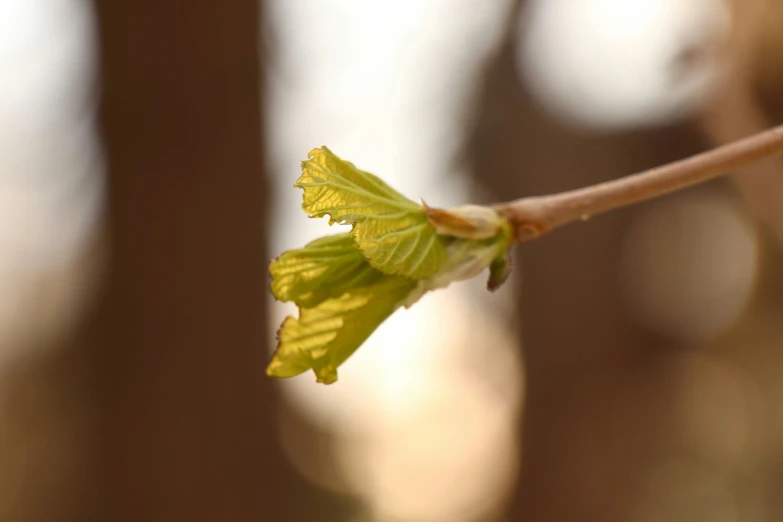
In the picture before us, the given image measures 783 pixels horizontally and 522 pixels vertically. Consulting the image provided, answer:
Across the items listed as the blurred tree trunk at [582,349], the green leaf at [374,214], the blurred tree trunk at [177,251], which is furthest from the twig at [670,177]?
the blurred tree trunk at [582,349]

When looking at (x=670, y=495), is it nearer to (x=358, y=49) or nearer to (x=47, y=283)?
(x=358, y=49)

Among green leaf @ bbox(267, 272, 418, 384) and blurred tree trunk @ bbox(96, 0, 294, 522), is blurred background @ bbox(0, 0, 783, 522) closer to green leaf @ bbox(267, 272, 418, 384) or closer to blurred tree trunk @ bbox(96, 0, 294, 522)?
blurred tree trunk @ bbox(96, 0, 294, 522)

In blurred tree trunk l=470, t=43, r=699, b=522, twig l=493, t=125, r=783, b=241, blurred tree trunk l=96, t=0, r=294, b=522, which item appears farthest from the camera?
blurred tree trunk l=470, t=43, r=699, b=522

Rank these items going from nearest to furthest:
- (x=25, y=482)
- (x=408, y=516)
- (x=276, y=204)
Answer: (x=276, y=204) < (x=25, y=482) < (x=408, y=516)

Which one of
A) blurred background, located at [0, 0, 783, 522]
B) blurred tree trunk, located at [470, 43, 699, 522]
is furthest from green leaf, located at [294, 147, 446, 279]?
blurred tree trunk, located at [470, 43, 699, 522]

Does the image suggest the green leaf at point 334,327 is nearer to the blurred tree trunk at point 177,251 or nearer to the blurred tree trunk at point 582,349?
the blurred tree trunk at point 177,251

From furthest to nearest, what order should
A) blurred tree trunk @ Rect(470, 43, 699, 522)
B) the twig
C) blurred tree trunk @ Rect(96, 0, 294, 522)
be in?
blurred tree trunk @ Rect(470, 43, 699, 522) < blurred tree trunk @ Rect(96, 0, 294, 522) < the twig

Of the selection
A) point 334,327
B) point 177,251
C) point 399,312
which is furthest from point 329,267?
point 399,312

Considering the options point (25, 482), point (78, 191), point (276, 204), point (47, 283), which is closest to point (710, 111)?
point (276, 204)
